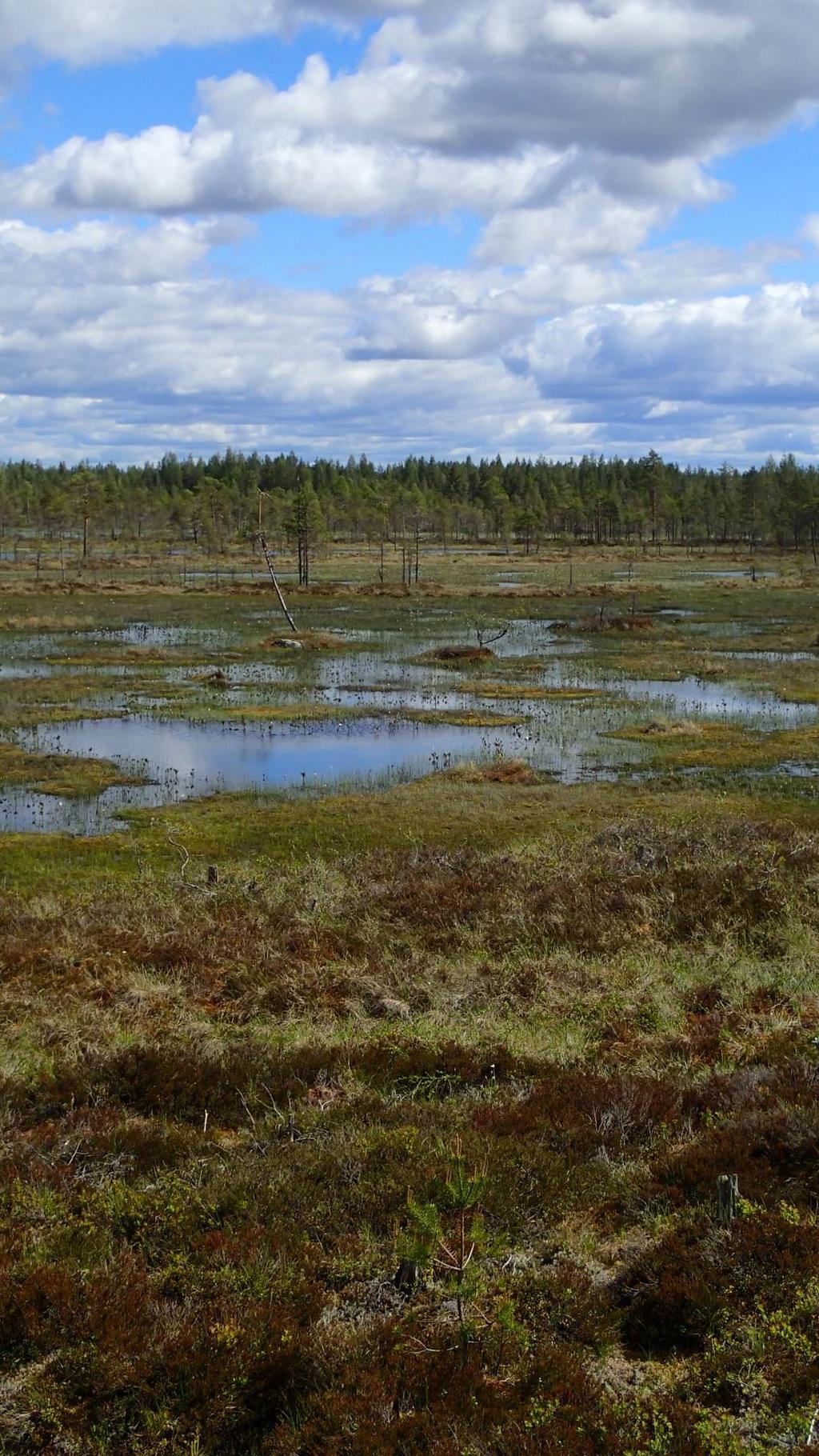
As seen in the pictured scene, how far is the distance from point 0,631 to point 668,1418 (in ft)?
199

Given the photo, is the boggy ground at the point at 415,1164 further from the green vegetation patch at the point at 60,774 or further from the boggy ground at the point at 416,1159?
the green vegetation patch at the point at 60,774

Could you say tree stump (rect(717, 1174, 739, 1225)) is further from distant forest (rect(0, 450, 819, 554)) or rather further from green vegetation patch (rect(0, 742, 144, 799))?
distant forest (rect(0, 450, 819, 554))

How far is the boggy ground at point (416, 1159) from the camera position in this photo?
555 cm

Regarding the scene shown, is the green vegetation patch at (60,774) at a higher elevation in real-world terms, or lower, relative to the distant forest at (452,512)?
lower

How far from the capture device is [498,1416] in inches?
210

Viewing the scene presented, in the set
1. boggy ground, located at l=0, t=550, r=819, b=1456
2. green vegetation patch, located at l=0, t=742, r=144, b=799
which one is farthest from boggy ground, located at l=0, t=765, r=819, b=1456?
green vegetation patch, located at l=0, t=742, r=144, b=799

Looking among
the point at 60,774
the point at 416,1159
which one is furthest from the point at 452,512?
the point at 416,1159

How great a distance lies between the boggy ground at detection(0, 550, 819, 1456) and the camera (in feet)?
18.2

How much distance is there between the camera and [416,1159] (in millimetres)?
8031

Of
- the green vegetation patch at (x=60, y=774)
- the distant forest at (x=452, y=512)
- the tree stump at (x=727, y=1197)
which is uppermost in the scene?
the distant forest at (x=452, y=512)

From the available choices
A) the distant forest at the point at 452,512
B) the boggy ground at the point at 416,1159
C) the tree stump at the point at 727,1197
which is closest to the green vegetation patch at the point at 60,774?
the boggy ground at the point at 416,1159

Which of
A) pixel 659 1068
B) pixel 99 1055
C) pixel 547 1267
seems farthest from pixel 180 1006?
pixel 547 1267

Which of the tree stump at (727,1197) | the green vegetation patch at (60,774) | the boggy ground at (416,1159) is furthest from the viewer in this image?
the green vegetation patch at (60,774)

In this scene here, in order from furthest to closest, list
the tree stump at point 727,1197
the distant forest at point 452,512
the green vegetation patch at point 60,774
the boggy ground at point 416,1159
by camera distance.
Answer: the distant forest at point 452,512
the green vegetation patch at point 60,774
the tree stump at point 727,1197
the boggy ground at point 416,1159
